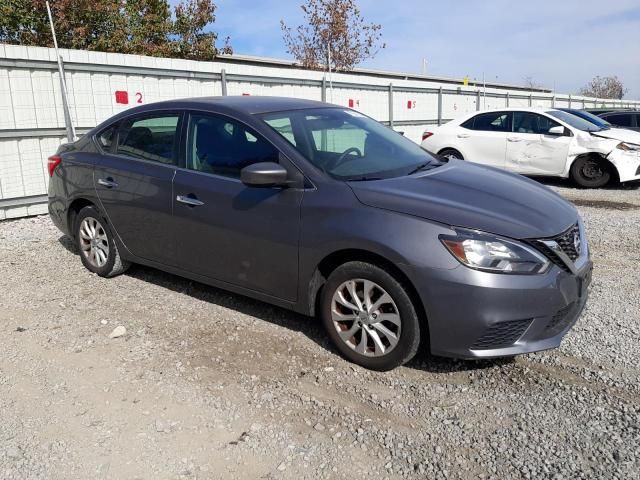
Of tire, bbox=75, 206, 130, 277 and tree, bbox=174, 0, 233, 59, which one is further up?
tree, bbox=174, 0, 233, 59

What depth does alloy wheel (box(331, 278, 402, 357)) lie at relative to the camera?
333cm

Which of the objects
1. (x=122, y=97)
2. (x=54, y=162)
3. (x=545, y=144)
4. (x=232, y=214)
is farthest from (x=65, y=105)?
(x=545, y=144)

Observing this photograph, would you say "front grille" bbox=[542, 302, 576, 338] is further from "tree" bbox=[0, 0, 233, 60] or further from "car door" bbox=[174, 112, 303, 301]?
"tree" bbox=[0, 0, 233, 60]

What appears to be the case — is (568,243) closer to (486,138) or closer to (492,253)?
(492,253)

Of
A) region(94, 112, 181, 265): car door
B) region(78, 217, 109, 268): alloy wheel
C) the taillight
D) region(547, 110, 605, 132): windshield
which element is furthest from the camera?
region(547, 110, 605, 132): windshield

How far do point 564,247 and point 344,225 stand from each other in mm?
1339

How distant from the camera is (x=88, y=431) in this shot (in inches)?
114

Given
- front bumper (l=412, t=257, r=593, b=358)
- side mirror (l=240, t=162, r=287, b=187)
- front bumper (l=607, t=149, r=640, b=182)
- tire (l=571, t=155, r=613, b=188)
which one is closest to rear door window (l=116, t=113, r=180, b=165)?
side mirror (l=240, t=162, r=287, b=187)

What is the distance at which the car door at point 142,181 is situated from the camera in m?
4.39

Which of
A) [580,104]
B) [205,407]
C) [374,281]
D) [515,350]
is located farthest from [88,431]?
[580,104]

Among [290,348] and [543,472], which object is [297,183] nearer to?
[290,348]

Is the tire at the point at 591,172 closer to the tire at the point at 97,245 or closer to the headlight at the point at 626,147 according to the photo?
the headlight at the point at 626,147

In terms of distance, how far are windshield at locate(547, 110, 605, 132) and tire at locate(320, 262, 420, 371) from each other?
27.4 ft

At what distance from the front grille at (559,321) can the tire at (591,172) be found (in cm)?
770
